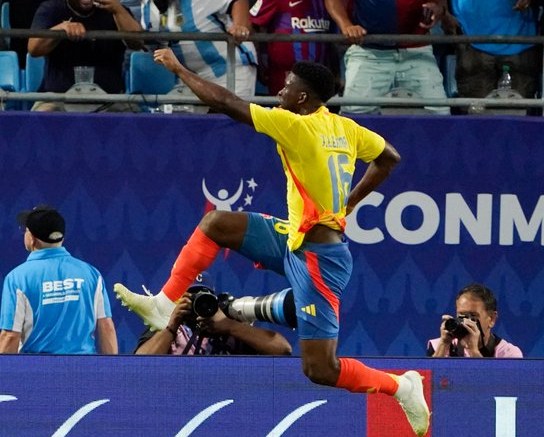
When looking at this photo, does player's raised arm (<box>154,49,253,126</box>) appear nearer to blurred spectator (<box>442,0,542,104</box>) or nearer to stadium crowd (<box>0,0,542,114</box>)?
stadium crowd (<box>0,0,542,114</box>)

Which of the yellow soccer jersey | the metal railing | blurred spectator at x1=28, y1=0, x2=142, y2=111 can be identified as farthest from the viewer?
blurred spectator at x1=28, y1=0, x2=142, y2=111

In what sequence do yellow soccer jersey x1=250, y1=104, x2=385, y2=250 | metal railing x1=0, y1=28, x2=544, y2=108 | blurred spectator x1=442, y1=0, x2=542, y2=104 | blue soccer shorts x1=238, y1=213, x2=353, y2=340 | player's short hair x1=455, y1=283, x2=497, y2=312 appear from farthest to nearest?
blurred spectator x1=442, y1=0, x2=542, y2=104 < metal railing x1=0, y1=28, x2=544, y2=108 < player's short hair x1=455, y1=283, x2=497, y2=312 < blue soccer shorts x1=238, y1=213, x2=353, y2=340 < yellow soccer jersey x1=250, y1=104, x2=385, y2=250

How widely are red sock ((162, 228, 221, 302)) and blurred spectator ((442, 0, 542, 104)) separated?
3129 mm

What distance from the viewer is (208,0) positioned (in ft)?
40.5

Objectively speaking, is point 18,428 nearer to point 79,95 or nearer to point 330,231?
point 330,231

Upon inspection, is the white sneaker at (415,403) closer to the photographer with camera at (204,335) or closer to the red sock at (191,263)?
the photographer with camera at (204,335)

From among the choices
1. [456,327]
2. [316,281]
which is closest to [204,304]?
[316,281]

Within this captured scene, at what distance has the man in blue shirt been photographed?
10.8 metres

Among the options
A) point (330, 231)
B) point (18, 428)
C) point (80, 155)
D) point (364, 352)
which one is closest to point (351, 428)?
point (330, 231)

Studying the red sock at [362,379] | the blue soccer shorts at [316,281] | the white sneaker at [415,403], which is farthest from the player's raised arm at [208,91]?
the white sneaker at [415,403]

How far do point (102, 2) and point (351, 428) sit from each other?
372cm

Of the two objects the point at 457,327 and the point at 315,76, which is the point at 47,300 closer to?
the point at 315,76

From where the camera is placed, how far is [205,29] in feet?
40.7

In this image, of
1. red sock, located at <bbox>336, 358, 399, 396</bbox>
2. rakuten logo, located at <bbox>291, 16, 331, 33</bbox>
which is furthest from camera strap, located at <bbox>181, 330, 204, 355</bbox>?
rakuten logo, located at <bbox>291, 16, 331, 33</bbox>
